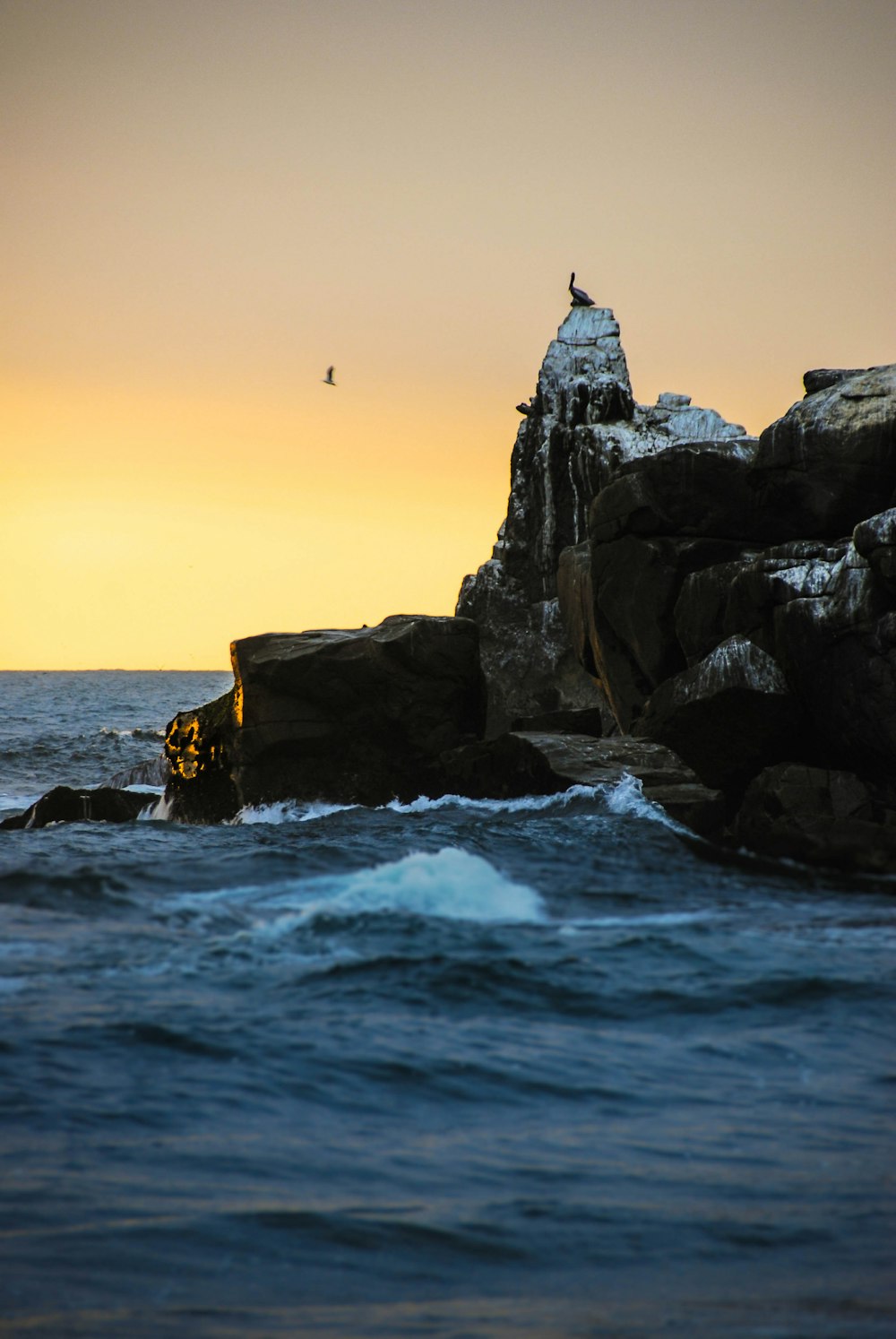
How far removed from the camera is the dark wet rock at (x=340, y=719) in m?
26.9

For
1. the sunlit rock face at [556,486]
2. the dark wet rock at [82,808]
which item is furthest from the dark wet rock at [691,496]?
the sunlit rock face at [556,486]

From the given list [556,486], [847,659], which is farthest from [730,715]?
[556,486]

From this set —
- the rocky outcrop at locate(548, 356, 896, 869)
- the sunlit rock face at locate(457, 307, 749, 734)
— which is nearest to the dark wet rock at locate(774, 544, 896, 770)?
the rocky outcrop at locate(548, 356, 896, 869)

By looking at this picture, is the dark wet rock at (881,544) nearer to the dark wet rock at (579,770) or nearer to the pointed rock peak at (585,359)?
the dark wet rock at (579,770)

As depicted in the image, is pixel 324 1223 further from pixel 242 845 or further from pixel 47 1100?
pixel 242 845

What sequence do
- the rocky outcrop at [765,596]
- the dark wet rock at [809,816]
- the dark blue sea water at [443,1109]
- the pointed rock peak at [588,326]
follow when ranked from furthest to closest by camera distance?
1. the pointed rock peak at [588,326]
2. the rocky outcrop at [765,596]
3. the dark wet rock at [809,816]
4. the dark blue sea water at [443,1109]

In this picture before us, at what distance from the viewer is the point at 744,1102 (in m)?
8.55

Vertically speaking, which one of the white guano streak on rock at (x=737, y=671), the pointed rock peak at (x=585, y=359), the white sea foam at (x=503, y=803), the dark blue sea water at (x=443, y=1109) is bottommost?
the dark blue sea water at (x=443, y=1109)

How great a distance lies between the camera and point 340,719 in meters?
27.1

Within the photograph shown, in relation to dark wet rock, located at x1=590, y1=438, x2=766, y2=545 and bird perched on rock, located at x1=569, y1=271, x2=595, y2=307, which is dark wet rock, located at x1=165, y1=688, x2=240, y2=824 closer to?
dark wet rock, located at x1=590, y1=438, x2=766, y2=545

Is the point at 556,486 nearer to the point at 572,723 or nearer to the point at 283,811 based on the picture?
the point at 572,723

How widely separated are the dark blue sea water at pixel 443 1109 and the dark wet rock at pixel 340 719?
1057 cm

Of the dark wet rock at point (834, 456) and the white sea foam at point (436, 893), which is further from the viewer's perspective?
the dark wet rock at point (834, 456)

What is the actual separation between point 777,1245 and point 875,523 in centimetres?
1732
